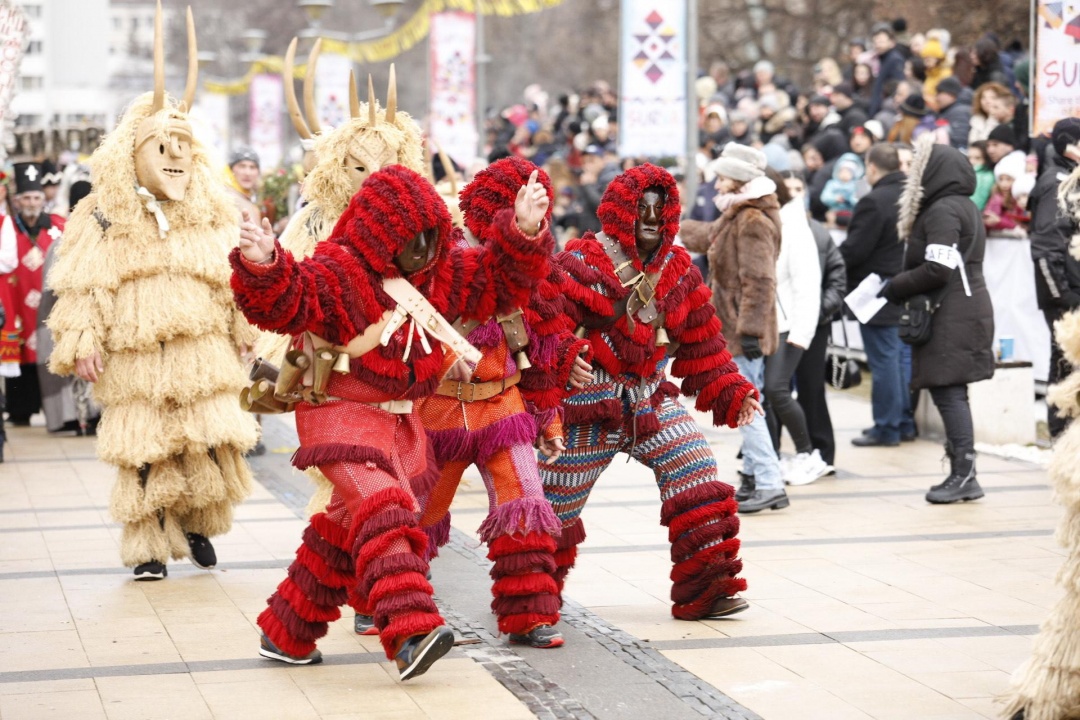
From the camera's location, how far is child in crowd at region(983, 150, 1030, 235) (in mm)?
13320

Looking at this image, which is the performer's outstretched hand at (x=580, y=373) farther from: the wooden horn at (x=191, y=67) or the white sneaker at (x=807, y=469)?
the white sneaker at (x=807, y=469)

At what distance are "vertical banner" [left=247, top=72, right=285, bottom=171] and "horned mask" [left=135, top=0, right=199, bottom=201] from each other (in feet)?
84.2

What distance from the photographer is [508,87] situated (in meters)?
49.6

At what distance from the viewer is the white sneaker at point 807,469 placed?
1047cm

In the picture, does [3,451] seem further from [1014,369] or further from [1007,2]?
[1007,2]

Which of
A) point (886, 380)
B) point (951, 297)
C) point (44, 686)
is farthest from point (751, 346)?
point (44, 686)

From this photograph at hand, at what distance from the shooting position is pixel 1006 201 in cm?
1345

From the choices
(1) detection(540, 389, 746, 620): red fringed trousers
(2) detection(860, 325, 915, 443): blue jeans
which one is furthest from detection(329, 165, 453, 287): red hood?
(2) detection(860, 325, 915, 443): blue jeans

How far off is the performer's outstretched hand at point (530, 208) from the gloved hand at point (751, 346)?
10.8ft

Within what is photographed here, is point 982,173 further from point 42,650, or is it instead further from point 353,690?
point 42,650

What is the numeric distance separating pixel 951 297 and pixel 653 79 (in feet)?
21.1

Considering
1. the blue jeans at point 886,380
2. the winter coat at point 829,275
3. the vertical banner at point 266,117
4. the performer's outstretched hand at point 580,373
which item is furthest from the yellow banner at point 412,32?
the performer's outstretched hand at point 580,373

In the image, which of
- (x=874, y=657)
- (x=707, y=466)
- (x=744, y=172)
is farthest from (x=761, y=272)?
(x=874, y=657)

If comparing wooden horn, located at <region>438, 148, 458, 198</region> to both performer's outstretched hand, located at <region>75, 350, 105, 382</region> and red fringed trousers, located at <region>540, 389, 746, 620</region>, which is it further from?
red fringed trousers, located at <region>540, 389, 746, 620</region>
